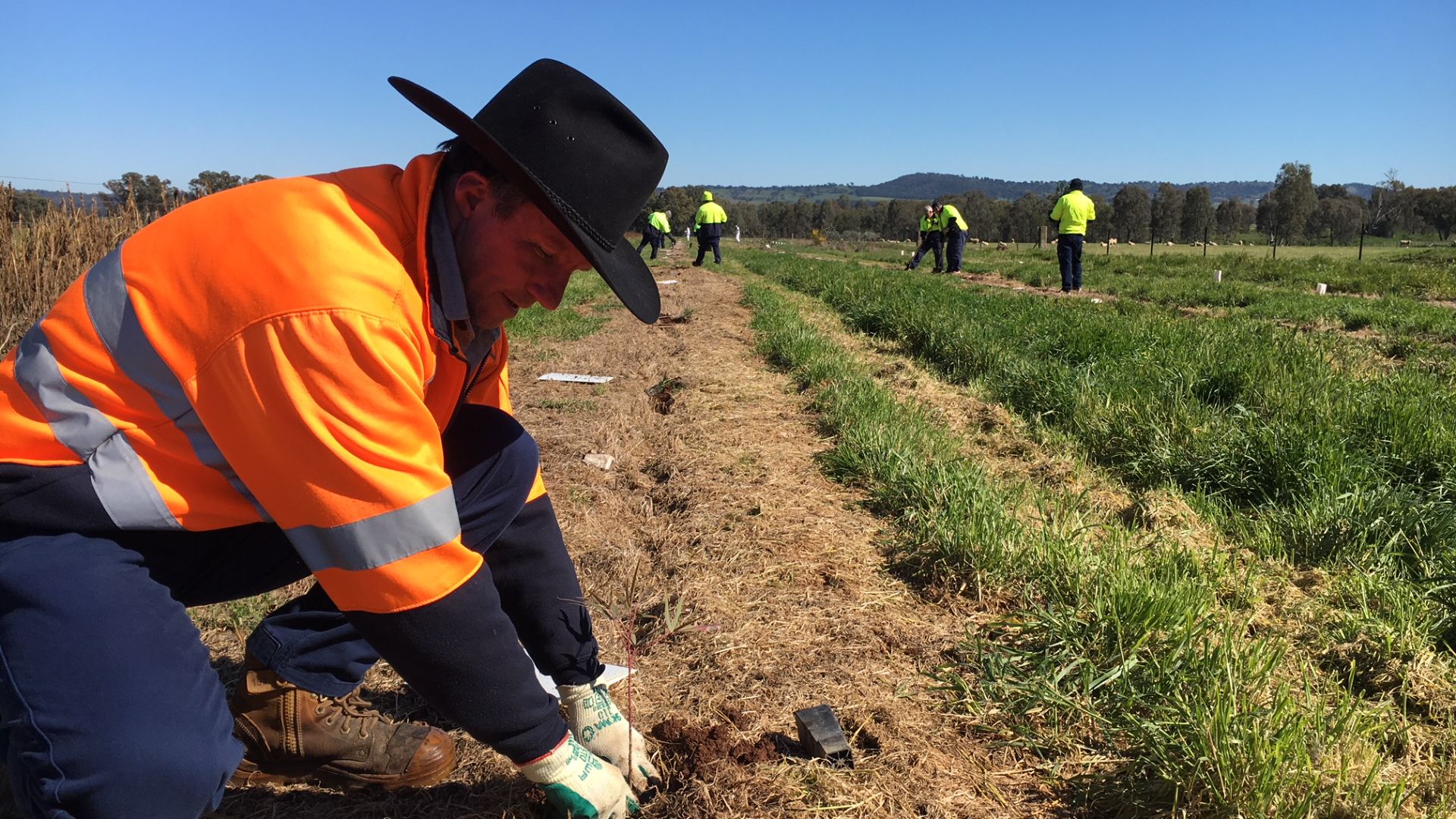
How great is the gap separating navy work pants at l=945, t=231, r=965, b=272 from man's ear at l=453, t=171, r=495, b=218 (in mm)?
18135

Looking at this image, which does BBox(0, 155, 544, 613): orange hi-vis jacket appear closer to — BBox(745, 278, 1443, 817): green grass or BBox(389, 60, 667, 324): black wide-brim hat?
BBox(389, 60, 667, 324): black wide-brim hat

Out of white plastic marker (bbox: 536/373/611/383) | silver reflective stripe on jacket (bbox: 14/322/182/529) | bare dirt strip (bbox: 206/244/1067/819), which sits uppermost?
silver reflective stripe on jacket (bbox: 14/322/182/529)

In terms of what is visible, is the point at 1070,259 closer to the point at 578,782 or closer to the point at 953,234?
the point at 953,234

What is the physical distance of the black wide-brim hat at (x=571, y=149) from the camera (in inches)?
59.8

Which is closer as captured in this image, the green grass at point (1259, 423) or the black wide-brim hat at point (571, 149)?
the black wide-brim hat at point (571, 149)

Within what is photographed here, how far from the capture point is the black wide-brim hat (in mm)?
1520

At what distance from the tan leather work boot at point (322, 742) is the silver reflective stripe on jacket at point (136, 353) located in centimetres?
80

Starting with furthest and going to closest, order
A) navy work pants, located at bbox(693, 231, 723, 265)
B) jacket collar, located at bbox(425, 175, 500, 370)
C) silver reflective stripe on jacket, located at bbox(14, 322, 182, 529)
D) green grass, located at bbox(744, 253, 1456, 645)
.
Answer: navy work pants, located at bbox(693, 231, 723, 265)
green grass, located at bbox(744, 253, 1456, 645)
jacket collar, located at bbox(425, 175, 500, 370)
silver reflective stripe on jacket, located at bbox(14, 322, 182, 529)

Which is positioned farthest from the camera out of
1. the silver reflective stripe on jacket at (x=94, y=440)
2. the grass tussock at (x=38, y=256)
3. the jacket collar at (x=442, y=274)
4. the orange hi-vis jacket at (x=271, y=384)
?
the grass tussock at (x=38, y=256)

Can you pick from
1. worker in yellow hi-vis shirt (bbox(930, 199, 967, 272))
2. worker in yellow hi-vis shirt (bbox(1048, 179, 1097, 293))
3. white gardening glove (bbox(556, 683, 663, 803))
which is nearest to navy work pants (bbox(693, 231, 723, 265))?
worker in yellow hi-vis shirt (bbox(930, 199, 967, 272))

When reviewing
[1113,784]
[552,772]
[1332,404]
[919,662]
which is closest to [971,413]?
[1332,404]

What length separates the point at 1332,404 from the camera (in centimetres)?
434

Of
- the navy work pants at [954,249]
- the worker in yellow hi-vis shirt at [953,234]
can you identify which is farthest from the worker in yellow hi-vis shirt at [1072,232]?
the navy work pants at [954,249]

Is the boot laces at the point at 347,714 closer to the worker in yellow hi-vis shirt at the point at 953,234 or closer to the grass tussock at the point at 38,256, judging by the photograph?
the grass tussock at the point at 38,256
